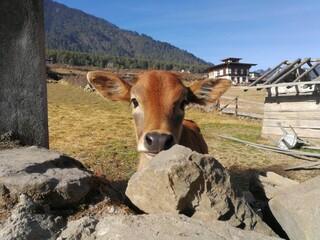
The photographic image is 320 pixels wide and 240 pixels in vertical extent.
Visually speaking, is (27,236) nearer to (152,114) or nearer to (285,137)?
(152,114)

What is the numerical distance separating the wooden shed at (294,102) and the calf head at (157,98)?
10.6m

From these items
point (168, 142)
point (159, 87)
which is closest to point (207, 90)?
point (159, 87)

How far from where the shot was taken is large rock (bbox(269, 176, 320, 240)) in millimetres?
2875

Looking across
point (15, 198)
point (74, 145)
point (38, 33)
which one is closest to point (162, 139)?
point (15, 198)

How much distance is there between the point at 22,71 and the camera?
461 centimetres

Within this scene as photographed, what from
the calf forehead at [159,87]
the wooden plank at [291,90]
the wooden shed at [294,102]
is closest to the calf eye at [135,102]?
the calf forehead at [159,87]

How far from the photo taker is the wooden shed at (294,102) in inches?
606

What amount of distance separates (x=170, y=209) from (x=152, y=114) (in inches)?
60.6

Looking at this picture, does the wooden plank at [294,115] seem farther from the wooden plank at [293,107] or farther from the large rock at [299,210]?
the large rock at [299,210]

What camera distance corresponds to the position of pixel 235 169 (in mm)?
10117

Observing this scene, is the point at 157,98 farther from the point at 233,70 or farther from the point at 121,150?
the point at 233,70

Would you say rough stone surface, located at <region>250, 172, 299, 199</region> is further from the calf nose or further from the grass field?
the grass field

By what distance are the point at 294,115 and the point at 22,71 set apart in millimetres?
14400

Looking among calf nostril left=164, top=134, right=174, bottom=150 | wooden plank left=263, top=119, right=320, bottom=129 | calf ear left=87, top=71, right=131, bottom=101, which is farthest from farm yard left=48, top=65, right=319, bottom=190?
calf nostril left=164, top=134, right=174, bottom=150
